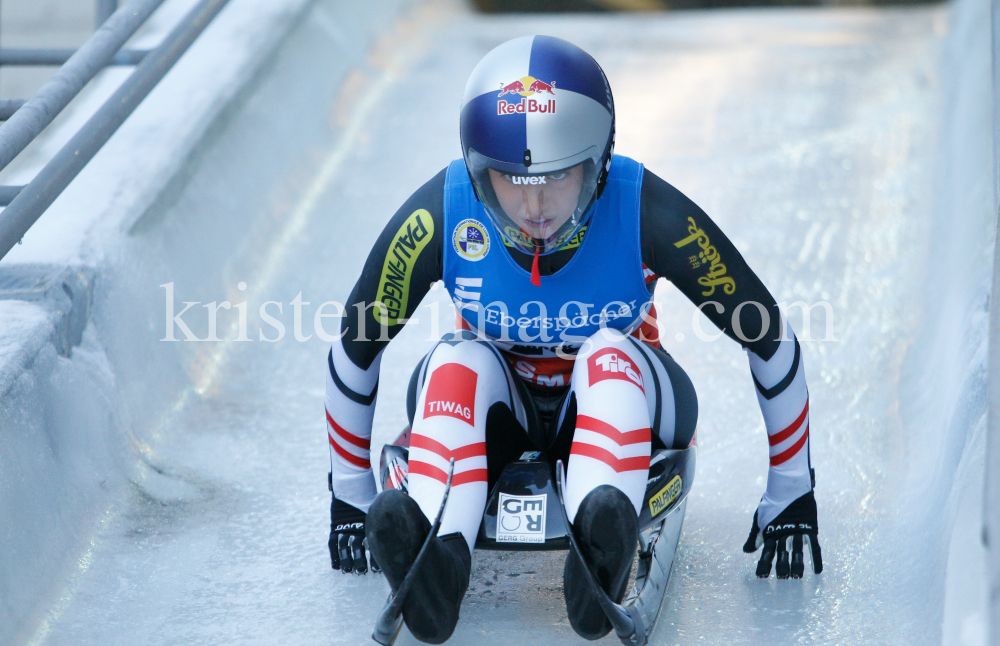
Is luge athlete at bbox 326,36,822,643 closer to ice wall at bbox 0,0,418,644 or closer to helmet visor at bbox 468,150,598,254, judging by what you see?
helmet visor at bbox 468,150,598,254

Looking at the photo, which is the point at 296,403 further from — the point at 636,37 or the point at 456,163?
the point at 636,37

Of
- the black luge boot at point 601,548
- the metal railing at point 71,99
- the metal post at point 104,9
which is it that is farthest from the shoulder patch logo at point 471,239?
the metal post at point 104,9

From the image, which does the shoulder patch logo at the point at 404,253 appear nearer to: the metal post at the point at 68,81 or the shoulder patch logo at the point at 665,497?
the shoulder patch logo at the point at 665,497

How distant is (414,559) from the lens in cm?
151

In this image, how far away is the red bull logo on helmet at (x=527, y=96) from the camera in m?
1.60

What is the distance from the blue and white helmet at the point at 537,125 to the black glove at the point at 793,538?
688 mm

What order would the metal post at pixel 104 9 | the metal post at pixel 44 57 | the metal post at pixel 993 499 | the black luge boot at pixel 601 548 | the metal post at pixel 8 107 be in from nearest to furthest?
the metal post at pixel 993 499, the black luge boot at pixel 601 548, the metal post at pixel 8 107, the metal post at pixel 44 57, the metal post at pixel 104 9

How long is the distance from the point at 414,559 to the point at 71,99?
4.31 feet

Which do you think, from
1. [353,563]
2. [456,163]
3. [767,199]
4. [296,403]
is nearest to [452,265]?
[456,163]

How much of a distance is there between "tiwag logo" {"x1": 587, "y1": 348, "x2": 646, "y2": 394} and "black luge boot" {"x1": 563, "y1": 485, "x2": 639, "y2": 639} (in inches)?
8.7

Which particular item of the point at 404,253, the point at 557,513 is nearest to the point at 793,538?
the point at 557,513

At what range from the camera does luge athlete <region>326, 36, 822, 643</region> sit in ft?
5.11

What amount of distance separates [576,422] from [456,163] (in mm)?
514

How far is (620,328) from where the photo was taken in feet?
5.99
